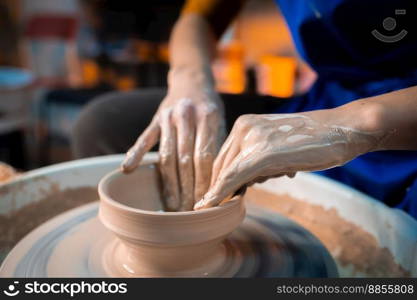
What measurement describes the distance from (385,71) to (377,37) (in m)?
0.10

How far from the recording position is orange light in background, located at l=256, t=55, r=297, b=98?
10.8 ft

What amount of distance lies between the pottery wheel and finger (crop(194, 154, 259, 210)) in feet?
0.49

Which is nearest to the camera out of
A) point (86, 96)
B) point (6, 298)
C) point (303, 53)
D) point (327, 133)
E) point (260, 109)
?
point (6, 298)

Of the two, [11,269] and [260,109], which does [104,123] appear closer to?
[260,109]

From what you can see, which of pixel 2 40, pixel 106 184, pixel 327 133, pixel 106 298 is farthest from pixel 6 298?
pixel 2 40

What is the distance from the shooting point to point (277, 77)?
334 cm

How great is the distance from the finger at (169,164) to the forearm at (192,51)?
0.78 ft

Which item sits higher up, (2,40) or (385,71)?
(385,71)

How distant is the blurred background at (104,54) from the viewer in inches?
128

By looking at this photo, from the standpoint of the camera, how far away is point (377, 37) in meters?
0.90

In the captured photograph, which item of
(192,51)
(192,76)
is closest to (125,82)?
(192,51)

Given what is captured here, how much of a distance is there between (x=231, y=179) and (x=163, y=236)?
14cm
